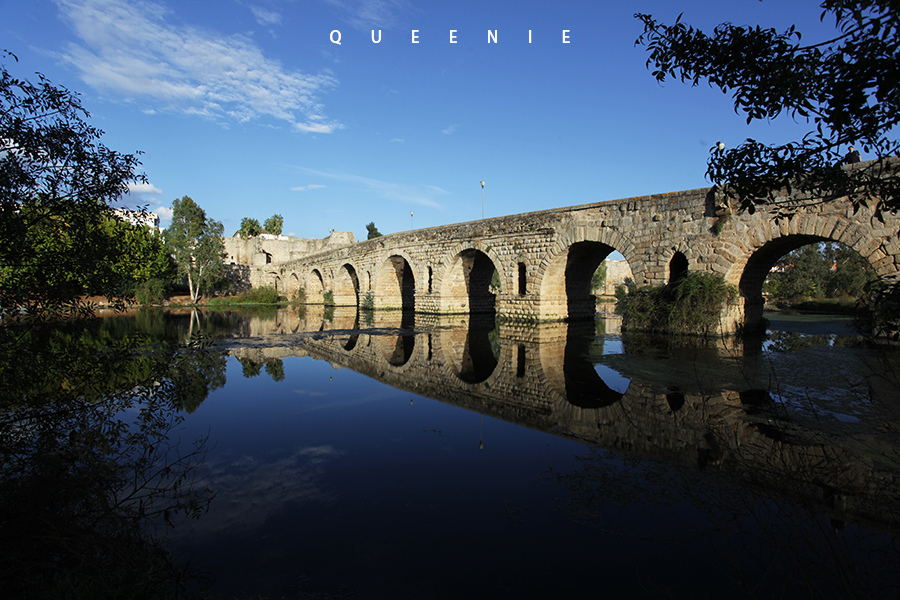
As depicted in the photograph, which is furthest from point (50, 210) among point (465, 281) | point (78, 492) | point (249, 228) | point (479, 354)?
point (249, 228)

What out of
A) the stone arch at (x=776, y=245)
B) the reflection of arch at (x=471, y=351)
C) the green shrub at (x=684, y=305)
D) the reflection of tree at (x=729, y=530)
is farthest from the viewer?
the green shrub at (x=684, y=305)

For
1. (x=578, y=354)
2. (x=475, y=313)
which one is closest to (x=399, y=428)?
(x=578, y=354)

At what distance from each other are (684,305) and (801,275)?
70.4 feet

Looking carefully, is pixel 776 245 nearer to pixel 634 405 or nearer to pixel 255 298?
pixel 634 405

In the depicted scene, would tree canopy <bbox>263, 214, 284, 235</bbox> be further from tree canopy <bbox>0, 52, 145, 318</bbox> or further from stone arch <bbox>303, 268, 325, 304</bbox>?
tree canopy <bbox>0, 52, 145, 318</bbox>

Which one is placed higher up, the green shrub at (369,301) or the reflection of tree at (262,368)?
the green shrub at (369,301)

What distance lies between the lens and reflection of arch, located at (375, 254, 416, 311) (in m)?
24.9

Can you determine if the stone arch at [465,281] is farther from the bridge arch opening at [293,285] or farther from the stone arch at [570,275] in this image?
the bridge arch opening at [293,285]

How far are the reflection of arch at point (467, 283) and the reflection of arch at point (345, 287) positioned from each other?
38.8ft

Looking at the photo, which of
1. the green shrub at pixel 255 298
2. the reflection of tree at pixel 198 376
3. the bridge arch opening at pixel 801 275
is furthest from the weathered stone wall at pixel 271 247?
the reflection of tree at pixel 198 376

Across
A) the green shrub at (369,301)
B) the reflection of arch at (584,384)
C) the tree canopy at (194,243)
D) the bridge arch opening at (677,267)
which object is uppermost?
the tree canopy at (194,243)

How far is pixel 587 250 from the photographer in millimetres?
16031

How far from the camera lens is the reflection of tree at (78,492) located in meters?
2.22

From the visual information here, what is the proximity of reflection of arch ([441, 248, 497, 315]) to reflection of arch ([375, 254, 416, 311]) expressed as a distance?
13.5 feet
